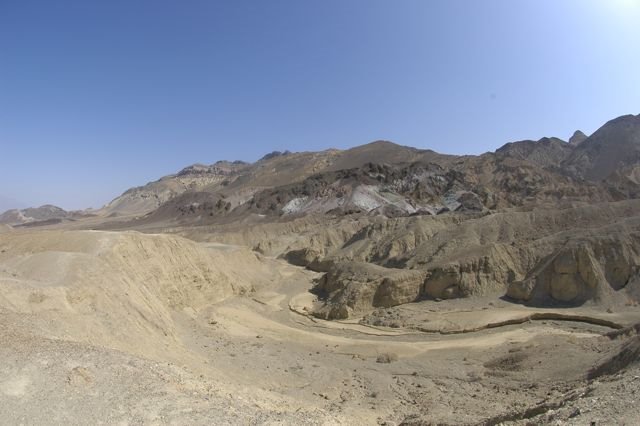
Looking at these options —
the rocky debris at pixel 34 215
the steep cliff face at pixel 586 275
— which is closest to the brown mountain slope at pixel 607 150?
the steep cliff face at pixel 586 275

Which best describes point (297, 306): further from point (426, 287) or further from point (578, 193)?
point (578, 193)

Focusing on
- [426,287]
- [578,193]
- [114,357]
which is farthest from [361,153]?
[114,357]

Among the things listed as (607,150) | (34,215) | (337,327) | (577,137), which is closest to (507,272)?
(337,327)

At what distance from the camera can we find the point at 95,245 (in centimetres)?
2611

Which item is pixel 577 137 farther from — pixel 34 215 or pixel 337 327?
pixel 34 215

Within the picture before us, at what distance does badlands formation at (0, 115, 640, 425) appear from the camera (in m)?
11.2

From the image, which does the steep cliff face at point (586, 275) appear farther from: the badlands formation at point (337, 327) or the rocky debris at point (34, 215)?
the rocky debris at point (34, 215)

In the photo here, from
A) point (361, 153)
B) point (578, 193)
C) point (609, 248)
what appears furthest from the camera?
point (361, 153)

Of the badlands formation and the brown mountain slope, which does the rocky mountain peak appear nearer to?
the brown mountain slope

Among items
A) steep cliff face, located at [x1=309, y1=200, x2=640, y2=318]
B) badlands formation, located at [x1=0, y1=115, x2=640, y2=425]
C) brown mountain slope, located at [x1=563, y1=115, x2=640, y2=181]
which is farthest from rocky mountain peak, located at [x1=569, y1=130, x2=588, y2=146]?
steep cliff face, located at [x1=309, y1=200, x2=640, y2=318]

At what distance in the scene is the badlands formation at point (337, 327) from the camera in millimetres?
11180

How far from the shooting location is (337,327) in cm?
2877

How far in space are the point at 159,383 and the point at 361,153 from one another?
13920 cm

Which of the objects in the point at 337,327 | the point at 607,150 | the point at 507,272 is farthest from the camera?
the point at 607,150
